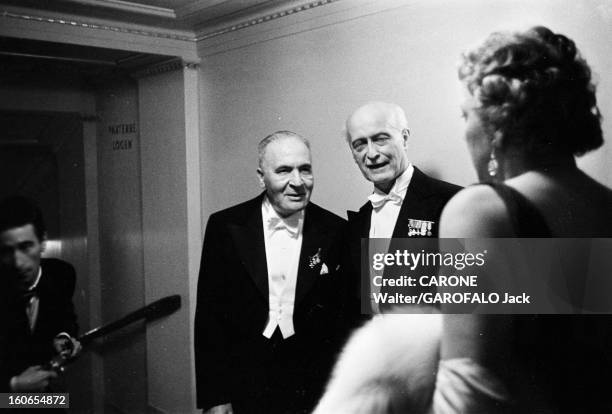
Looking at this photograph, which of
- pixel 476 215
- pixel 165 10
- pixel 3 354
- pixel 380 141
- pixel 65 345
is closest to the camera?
pixel 476 215

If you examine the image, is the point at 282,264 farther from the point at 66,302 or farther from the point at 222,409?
the point at 66,302

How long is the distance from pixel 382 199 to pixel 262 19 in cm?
87

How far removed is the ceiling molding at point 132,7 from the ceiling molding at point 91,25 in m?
0.08

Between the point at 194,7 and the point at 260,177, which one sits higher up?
the point at 194,7

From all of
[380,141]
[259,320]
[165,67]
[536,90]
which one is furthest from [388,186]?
[165,67]

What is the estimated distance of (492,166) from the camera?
1877 mm

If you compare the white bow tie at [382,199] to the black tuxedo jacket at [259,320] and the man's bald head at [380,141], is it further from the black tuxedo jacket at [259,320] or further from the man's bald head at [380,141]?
the black tuxedo jacket at [259,320]

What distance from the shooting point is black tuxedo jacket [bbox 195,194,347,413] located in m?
2.17

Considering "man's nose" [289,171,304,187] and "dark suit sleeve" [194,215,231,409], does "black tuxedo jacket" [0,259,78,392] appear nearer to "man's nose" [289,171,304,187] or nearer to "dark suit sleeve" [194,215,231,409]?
"dark suit sleeve" [194,215,231,409]

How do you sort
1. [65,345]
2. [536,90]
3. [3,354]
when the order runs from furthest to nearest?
[65,345]
[3,354]
[536,90]

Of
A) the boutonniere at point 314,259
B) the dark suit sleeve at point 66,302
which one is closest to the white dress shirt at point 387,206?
the boutonniere at point 314,259

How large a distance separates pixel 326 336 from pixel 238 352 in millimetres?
358

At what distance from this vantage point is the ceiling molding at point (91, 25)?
2164mm

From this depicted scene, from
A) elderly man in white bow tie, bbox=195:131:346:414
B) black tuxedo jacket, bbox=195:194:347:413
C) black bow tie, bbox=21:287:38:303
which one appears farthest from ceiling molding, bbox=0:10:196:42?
black bow tie, bbox=21:287:38:303
